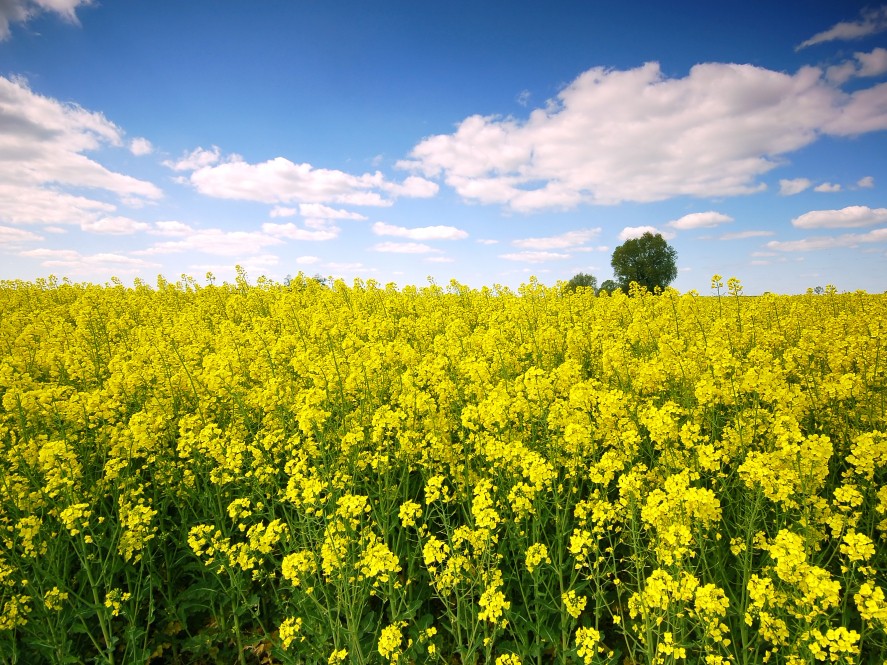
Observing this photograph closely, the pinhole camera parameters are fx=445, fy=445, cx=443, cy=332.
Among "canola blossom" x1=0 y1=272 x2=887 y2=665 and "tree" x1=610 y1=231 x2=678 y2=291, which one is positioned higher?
"tree" x1=610 y1=231 x2=678 y2=291

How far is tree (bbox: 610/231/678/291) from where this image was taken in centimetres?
6159

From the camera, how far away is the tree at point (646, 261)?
202ft

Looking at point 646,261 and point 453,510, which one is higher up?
point 646,261

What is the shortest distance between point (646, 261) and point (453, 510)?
6641 centimetres

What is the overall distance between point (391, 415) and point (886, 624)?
3.26 metres

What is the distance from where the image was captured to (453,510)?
444 centimetres

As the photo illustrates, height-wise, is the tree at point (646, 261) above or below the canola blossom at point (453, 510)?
above

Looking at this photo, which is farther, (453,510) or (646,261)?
(646,261)

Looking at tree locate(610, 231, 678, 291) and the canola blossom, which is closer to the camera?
the canola blossom

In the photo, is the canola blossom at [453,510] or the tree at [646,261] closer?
the canola blossom at [453,510]

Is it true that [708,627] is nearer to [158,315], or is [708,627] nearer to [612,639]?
[612,639]

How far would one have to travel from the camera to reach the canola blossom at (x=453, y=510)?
2945mm

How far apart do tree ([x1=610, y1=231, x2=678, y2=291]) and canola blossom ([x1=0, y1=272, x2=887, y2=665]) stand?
59.9 metres

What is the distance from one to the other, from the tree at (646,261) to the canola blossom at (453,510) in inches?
2360
